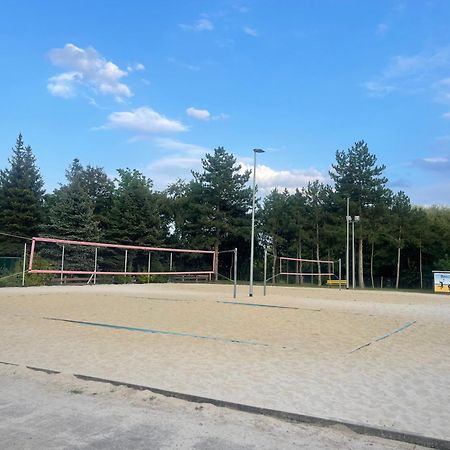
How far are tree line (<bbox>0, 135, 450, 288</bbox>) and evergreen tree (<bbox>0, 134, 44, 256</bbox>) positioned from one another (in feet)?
0.30

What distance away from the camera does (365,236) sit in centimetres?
4350

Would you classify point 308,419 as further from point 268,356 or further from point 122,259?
point 122,259

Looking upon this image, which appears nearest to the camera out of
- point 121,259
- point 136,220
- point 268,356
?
point 268,356

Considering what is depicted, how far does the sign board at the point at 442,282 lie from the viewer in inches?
1215

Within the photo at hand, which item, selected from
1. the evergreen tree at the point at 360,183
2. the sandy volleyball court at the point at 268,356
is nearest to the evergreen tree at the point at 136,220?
the evergreen tree at the point at 360,183

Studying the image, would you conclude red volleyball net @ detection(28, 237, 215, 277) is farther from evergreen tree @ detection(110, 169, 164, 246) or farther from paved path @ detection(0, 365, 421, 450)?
paved path @ detection(0, 365, 421, 450)

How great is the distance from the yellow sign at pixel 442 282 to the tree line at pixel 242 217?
40.6ft

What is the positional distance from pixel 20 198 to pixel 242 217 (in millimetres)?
20283

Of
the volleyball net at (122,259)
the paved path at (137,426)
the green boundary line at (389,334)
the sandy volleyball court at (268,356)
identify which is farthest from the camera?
the volleyball net at (122,259)

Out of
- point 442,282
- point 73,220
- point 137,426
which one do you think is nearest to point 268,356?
point 137,426

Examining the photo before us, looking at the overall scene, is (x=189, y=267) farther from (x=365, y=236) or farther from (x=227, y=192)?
(x=365, y=236)

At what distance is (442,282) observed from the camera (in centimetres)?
3106

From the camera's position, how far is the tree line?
43.4 meters

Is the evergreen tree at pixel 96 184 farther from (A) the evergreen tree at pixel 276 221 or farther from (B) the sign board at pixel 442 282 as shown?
(B) the sign board at pixel 442 282
